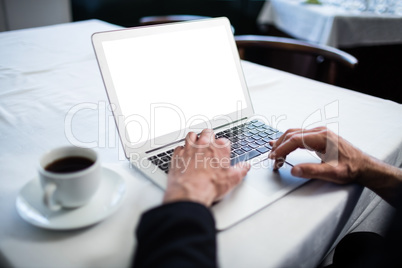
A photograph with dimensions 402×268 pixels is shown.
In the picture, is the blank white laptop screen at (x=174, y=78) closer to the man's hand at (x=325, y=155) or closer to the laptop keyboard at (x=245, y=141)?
the laptop keyboard at (x=245, y=141)

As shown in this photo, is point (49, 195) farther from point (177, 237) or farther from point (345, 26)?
point (345, 26)

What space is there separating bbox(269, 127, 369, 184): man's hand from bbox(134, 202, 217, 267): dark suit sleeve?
0.70 feet

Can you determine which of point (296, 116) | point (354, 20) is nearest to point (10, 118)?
point (296, 116)

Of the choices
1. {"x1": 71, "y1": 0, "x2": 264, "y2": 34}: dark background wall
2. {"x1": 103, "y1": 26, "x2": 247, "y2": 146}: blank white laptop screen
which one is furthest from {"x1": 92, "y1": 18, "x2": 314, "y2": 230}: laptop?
{"x1": 71, "y1": 0, "x2": 264, "y2": 34}: dark background wall

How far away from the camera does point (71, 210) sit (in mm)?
447

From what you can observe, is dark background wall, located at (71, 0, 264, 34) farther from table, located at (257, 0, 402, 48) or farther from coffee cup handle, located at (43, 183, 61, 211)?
coffee cup handle, located at (43, 183, 61, 211)

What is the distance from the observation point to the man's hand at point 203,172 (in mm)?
451

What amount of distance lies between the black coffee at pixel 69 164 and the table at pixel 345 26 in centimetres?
201

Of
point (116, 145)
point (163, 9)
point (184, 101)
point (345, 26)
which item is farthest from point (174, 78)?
point (163, 9)

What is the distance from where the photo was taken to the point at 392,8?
228 centimetres

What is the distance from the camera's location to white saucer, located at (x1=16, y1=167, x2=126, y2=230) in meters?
0.42

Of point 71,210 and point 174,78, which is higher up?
point 174,78

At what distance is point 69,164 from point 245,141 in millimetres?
336

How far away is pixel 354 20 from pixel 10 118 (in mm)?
2133
